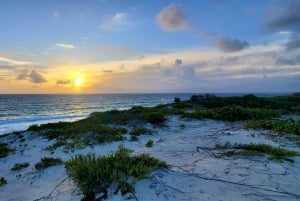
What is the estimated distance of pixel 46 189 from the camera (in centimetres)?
575

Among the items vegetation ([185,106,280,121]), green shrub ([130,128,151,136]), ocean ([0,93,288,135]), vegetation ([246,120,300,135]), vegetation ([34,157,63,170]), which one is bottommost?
ocean ([0,93,288,135])

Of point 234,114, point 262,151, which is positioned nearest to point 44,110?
point 234,114

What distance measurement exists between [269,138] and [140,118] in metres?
7.30

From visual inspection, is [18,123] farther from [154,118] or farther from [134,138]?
[134,138]

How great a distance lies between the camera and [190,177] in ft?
17.9

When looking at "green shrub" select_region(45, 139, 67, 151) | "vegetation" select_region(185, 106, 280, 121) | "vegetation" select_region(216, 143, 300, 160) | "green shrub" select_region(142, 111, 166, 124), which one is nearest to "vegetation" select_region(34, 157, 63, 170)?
"green shrub" select_region(45, 139, 67, 151)

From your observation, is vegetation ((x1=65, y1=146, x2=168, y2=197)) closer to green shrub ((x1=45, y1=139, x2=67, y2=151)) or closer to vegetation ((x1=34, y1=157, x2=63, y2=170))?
vegetation ((x1=34, y1=157, x2=63, y2=170))

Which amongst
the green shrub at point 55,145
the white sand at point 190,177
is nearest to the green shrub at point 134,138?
the white sand at point 190,177

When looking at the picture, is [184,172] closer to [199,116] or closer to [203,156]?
[203,156]

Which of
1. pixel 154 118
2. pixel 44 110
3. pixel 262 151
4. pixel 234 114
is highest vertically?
pixel 234 114

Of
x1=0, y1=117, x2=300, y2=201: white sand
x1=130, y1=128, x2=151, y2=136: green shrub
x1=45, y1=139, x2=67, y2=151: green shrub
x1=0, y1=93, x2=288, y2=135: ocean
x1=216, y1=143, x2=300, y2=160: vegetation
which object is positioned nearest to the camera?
x1=0, y1=117, x2=300, y2=201: white sand

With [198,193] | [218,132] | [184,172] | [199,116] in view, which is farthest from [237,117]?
[198,193]

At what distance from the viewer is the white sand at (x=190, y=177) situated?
15.4ft

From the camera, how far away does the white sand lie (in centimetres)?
469
